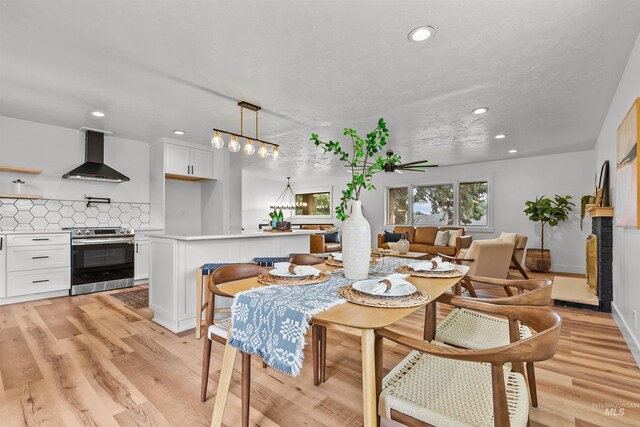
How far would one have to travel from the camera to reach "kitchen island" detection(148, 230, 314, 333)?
2.83 metres

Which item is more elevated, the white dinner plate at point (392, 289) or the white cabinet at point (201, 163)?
the white cabinet at point (201, 163)

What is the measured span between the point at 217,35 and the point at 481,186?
21.6 ft

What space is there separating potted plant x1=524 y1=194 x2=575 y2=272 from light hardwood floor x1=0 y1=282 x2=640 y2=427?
304 cm

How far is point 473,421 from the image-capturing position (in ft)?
2.93

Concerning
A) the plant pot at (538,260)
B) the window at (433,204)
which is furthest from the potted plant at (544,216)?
the window at (433,204)

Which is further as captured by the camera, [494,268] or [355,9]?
[494,268]

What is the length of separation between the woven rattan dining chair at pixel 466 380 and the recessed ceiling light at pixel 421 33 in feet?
5.78

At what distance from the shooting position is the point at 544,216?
18.4 ft

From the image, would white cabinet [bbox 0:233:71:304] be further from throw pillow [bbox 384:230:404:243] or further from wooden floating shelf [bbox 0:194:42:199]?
throw pillow [bbox 384:230:404:243]

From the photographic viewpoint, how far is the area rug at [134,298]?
3.57 meters

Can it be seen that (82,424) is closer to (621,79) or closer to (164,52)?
(164,52)

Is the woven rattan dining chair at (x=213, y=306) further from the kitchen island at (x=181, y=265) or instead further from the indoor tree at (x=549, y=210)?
the indoor tree at (x=549, y=210)

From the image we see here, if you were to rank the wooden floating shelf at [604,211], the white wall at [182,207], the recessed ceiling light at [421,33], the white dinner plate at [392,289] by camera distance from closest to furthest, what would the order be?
1. the white dinner plate at [392,289]
2. the recessed ceiling light at [421,33]
3. the wooden floating shelf at [604,211]
4. the white wall at [182,207]

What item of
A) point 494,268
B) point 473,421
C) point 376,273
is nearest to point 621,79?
point 494,268
